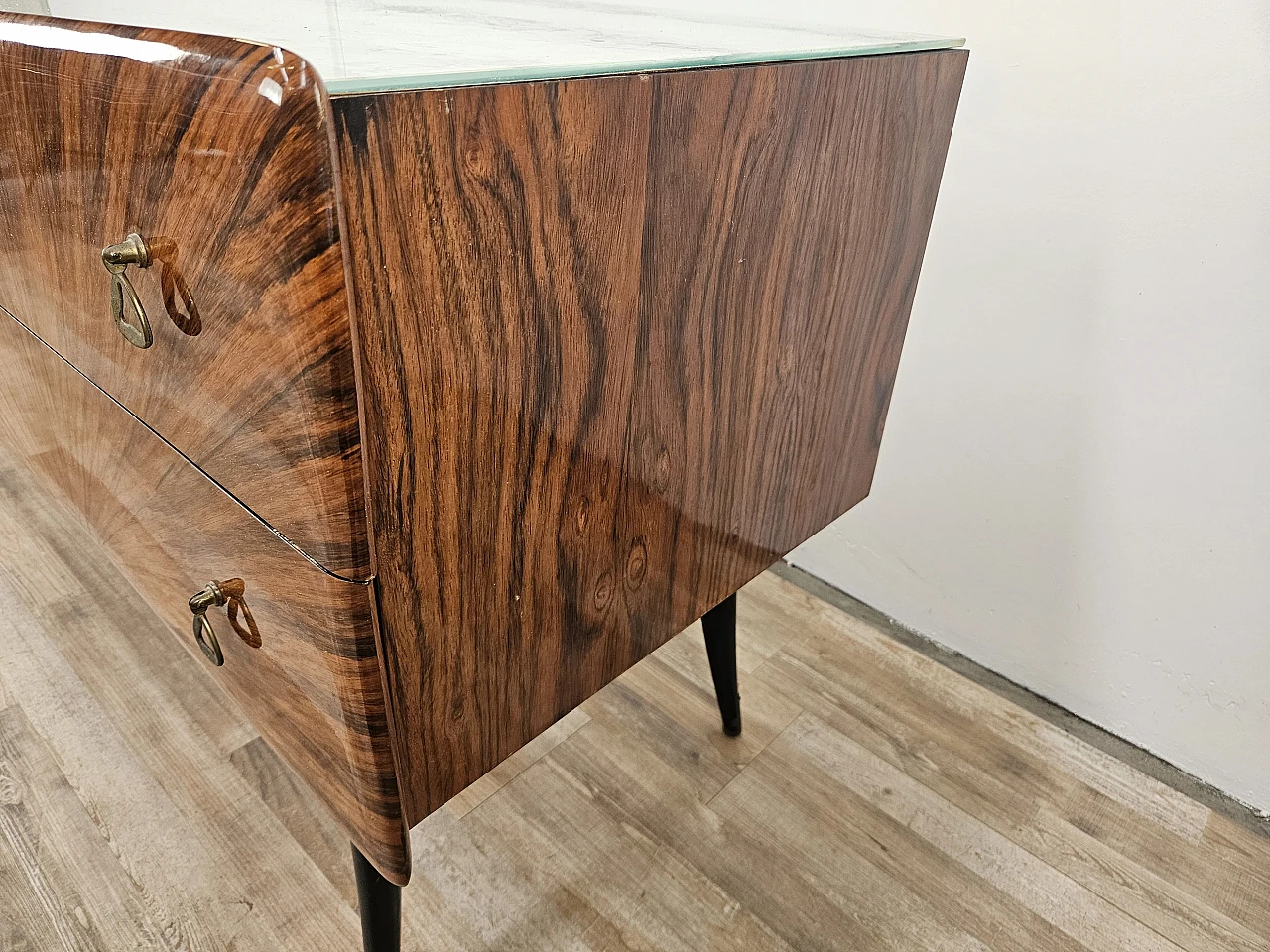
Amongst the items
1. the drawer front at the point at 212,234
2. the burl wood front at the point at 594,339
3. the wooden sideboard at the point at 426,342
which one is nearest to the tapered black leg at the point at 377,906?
the wooden sideboard at the point at 426,342

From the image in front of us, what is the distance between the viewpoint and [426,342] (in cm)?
31

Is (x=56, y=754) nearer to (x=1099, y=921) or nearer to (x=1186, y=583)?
(x=1099, y=921)

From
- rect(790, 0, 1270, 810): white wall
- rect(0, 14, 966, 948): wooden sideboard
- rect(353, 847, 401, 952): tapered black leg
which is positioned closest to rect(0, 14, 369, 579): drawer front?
rect(0, 14, 966, 948): wooden sideboard

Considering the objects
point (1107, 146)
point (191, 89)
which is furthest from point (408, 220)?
point (1107, 146)

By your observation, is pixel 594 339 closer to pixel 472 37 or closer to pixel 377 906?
pixel 472 37

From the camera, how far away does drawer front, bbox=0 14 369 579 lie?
10.1 inches

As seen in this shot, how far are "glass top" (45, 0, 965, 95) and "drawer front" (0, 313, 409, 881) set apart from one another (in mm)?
184

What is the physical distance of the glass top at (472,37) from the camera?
297mm

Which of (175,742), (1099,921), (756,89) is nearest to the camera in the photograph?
(756,89)

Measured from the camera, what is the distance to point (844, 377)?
571 millimetres

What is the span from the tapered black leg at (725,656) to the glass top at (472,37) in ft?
1.51

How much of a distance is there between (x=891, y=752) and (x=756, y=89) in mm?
749

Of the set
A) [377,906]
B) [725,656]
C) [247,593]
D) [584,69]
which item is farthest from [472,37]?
[725,656]

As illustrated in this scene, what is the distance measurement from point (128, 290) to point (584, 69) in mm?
202
